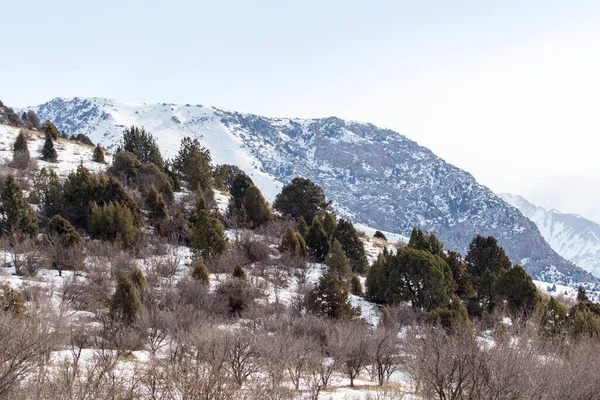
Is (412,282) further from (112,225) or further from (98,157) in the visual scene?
(98,157)

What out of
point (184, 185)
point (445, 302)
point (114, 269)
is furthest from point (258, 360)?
point (184, 185)

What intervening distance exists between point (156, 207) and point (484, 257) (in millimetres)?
35218

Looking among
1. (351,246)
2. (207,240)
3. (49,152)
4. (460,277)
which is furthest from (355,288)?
(49,152)

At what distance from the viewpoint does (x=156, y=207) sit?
40344 mm

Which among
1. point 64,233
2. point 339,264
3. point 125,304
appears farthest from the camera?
point 339,264

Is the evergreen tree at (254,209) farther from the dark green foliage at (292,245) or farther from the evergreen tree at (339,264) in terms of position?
the evergreen tree at (339,264)

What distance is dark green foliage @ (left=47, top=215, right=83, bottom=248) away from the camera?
99.9ft

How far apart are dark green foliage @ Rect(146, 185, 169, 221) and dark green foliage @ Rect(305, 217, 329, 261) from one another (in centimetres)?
1443

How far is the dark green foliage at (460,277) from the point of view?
139 ft

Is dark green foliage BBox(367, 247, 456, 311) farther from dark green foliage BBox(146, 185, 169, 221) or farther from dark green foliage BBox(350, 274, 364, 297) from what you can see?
dark green foliage BBox(146, 185, 169, 221)

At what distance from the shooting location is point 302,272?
3656 centimetres

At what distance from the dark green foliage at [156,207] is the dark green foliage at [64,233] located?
30.7 feet

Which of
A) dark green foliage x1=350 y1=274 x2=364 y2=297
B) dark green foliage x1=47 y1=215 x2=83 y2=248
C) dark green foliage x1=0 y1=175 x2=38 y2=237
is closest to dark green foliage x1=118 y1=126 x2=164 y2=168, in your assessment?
dark green foliage x1=0 y1=175 x2=38 y2=237

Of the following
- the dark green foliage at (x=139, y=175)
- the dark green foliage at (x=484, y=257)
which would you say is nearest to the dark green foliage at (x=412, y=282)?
the dark green foliage at (x=484, y=257)
